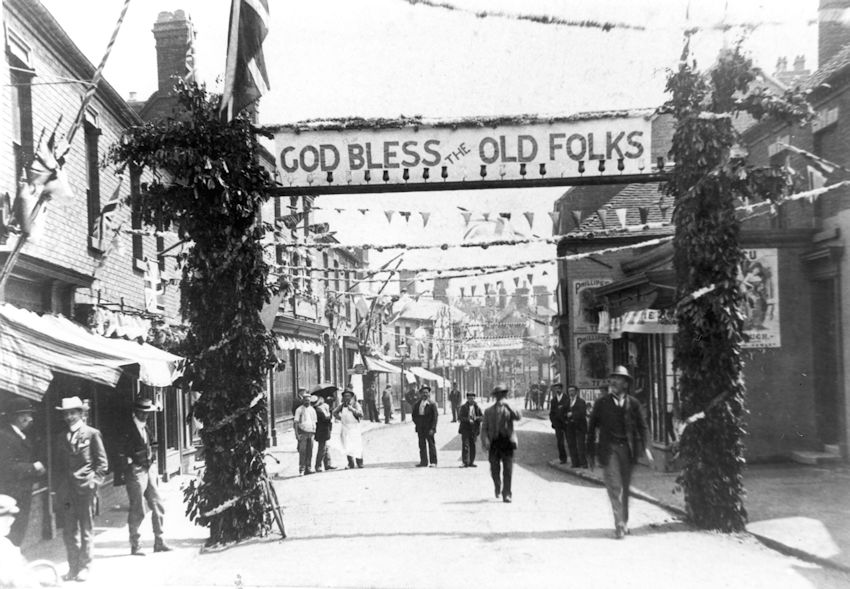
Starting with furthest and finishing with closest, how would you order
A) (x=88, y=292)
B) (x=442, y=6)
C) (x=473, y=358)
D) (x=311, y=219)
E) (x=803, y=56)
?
(x=473, y=358)
(x=311, y=219)
(x=803, y=56)
(x=88, y=292)
(x=442, y=6)

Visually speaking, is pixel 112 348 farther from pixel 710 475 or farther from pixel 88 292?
pixel 710 475

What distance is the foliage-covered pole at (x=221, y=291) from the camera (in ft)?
29.7

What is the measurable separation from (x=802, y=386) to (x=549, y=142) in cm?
885

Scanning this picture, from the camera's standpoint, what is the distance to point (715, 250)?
923 cm

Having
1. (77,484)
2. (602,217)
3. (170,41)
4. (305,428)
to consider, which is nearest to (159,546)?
(77,484)

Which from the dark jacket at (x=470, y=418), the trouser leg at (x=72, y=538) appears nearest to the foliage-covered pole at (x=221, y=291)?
the trouser leg at (x=72, y=538)

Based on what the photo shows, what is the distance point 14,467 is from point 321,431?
9774mm

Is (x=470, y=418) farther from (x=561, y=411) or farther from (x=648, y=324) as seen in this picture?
(x=648, y=324)

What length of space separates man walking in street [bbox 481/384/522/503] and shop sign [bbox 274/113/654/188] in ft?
14.3

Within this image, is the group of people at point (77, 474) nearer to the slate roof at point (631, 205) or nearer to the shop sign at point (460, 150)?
the shop sign at point (460, 150)

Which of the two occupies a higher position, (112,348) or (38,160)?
(38,160)

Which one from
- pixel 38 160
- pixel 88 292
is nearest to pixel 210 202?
pixel 38 160

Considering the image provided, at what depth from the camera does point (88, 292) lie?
12.8 m

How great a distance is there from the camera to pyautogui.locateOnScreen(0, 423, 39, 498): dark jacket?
8.69m
